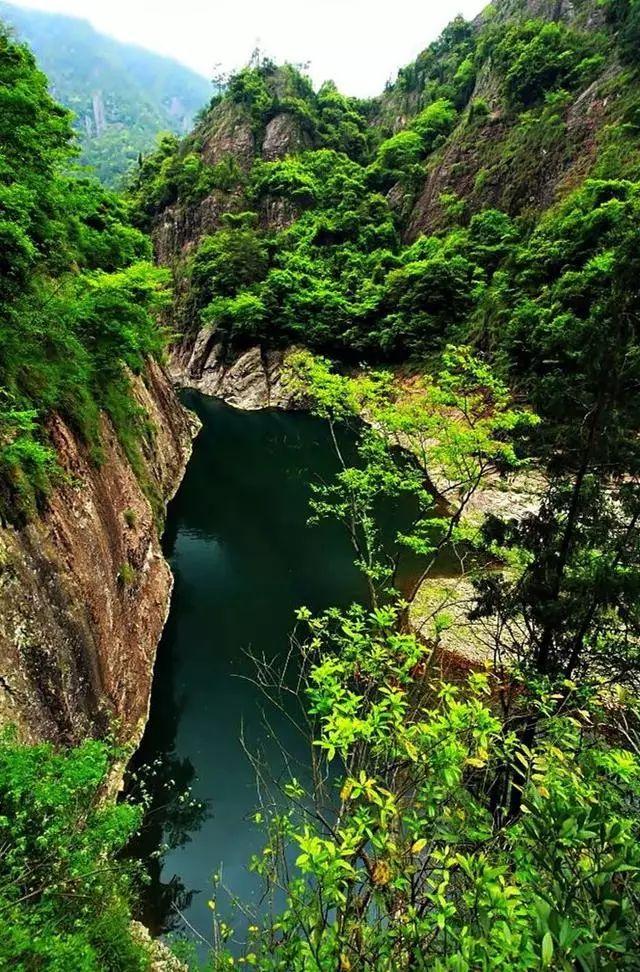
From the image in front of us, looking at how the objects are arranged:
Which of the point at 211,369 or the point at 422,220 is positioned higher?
the point at 422,220

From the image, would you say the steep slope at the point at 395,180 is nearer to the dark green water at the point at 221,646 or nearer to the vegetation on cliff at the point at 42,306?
the dark green water at the point at 221,646

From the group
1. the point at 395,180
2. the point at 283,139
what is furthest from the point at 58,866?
the point at 283,139

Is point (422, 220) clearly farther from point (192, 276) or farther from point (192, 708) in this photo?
point (192, 708)

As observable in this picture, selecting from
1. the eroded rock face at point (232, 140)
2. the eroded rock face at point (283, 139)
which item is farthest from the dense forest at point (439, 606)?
the eroded rock face at point (232, 140)

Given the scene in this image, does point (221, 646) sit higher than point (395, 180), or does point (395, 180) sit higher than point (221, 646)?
point (395, 180)

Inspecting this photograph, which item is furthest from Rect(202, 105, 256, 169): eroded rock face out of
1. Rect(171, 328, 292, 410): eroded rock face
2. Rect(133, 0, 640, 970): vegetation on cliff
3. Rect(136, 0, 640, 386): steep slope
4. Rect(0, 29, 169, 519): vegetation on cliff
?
Rect(0, 29, 169, 519): vegetation on cliff

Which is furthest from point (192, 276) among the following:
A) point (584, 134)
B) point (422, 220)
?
point (584, 134)

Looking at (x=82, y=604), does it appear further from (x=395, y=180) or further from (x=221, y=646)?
(x=395, y=180)
